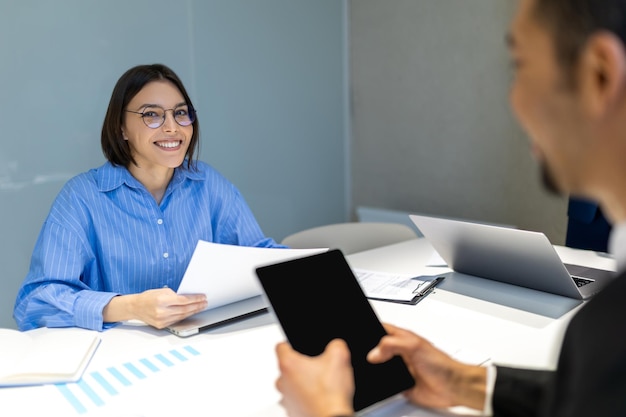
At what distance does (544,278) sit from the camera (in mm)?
1638

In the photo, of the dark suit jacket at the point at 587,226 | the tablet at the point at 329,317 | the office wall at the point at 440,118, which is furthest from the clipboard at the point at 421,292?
the office wall at the point at 440,118

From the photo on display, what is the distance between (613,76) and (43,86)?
2669 mm

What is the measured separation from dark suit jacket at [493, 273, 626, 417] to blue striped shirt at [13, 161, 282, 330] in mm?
1157

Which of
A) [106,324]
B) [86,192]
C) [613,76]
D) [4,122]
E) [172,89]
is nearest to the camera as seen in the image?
[613,76]

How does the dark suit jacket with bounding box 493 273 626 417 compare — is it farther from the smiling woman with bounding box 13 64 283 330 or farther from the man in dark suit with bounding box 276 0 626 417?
the smiling woman with bounding box 13 64 283 330

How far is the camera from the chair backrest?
263 cm

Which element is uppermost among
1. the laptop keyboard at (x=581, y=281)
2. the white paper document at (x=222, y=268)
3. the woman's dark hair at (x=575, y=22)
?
the woman's dark hair at (x=575, y=22)

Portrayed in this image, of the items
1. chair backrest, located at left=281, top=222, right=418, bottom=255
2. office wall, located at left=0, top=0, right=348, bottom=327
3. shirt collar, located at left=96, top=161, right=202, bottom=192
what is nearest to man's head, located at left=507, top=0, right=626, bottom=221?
shirt collar, located at left=96, top=161, right=202, bottom=192

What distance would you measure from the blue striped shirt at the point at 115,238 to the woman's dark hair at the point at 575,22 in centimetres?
126

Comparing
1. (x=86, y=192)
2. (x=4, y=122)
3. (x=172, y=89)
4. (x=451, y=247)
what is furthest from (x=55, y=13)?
(x=451, y=247)

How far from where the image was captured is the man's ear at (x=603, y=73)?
1.97 ft

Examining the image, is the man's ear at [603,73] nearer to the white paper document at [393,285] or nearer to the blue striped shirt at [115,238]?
the white paper document at [393,285]

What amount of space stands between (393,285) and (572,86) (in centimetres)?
118

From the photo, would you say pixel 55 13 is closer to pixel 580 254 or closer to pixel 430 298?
pixel 430 298
